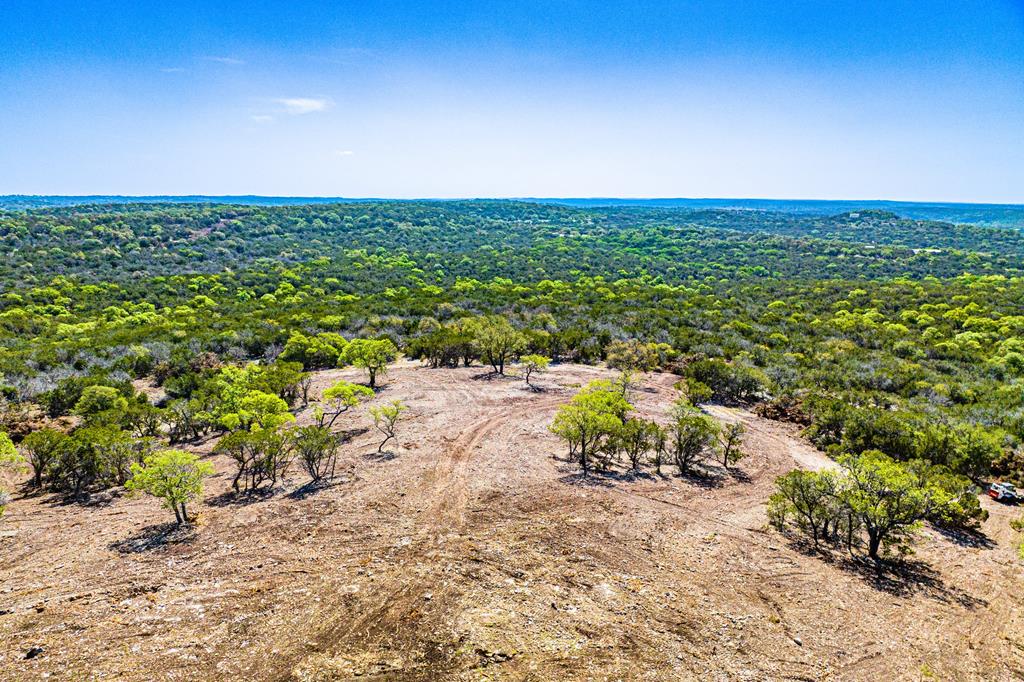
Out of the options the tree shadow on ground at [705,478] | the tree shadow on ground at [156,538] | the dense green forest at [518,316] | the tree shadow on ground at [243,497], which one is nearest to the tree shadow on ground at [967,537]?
the dense green forest at [518,316]

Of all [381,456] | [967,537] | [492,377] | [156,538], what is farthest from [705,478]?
[156,538]

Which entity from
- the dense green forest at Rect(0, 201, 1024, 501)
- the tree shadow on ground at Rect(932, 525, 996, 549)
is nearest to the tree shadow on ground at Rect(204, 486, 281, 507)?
the dense green forest at Rect(0, 201, 1024, 501)

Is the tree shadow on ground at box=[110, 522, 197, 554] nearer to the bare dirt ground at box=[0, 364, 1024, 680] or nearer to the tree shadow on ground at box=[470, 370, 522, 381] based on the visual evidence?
the bare dirt ground at box=[0, 364, 1024, 680]

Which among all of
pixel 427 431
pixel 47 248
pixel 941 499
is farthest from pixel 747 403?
pixel 47 248

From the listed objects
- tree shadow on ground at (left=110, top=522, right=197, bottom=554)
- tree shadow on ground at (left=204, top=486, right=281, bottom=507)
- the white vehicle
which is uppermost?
tree shadow on ground at (left=110, top=522, right=197, bottom=554)

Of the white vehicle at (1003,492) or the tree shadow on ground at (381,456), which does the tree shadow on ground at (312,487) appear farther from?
the white vehicle at (1003,492)

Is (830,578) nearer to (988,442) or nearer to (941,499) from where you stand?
(941,499)
